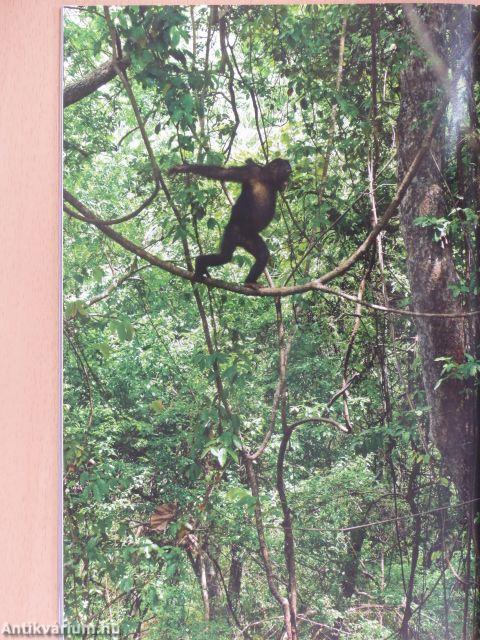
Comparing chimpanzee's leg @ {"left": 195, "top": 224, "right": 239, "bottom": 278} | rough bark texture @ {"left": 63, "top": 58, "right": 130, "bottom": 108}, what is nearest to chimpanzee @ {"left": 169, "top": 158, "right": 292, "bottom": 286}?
chimpanzee's leg @ {"left": 195, "top": 224, "right": 239, "bottom": 278}

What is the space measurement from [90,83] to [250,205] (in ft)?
1.62

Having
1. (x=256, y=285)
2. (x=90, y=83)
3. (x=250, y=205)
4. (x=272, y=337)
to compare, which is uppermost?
(x=90, y=83)

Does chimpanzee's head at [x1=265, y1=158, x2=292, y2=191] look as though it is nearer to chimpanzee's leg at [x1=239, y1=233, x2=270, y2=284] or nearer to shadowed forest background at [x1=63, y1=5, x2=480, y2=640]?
shadowed forest background at [x1=63, y1=5, x2=480, y2=640]

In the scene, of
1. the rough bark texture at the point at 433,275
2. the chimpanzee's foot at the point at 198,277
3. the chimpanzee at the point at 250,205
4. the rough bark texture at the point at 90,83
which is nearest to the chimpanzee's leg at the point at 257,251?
the chimpanzee at the point at 250,205

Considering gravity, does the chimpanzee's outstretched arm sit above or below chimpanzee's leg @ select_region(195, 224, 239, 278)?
above

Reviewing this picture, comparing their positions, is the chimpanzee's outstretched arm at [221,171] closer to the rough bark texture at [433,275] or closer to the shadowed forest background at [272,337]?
the shadowed forest background at [272,337]

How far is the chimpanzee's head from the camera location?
168cm

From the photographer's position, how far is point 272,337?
5.50ft

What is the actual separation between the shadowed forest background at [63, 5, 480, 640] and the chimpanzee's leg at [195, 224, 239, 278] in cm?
2

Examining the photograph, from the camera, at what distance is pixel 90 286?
5.46 ft

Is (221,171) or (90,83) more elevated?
(90,83)

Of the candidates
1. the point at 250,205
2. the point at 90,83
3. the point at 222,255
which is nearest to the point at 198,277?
the point at 222,255

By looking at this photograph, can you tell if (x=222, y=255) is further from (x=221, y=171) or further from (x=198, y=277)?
(x=221, y=171)

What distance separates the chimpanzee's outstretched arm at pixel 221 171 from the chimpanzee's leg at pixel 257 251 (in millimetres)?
150
